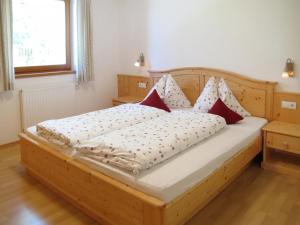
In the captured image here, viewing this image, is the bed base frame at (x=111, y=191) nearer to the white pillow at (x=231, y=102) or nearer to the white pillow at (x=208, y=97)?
the white pillow at (x=231, y=102)

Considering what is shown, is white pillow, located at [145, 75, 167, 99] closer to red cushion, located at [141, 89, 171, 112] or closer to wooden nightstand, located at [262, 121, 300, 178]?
red cushion, located at [141, 89, 171, 112]

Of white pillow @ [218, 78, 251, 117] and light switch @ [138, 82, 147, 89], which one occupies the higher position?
light switch @ [138, 82, 147, 89]

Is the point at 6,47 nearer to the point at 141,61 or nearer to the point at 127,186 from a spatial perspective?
the point at 141,61

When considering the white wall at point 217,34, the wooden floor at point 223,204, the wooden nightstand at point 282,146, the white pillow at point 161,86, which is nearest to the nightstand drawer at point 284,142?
the wooden nightstand at point 282,146

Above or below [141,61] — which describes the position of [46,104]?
below

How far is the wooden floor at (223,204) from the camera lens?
2.53 metres

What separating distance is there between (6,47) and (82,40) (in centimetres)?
115

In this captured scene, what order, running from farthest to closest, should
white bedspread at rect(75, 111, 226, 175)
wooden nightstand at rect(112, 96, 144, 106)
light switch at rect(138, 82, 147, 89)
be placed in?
light switch at rect(138, 82, 147, 89) < wooden nightstand at rect(112, 96, 144, 106) < white bedspread at rect(75, 111, 226, 175)

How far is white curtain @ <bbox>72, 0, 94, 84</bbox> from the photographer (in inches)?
182

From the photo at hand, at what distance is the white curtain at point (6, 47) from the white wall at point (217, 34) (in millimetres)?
1893

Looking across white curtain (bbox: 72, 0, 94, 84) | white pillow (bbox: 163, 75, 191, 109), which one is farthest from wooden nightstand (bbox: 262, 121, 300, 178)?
white curtain (bbox: 72, 0, 94, 84)

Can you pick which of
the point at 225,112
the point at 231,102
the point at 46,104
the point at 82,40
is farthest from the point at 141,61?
the point at 225,112

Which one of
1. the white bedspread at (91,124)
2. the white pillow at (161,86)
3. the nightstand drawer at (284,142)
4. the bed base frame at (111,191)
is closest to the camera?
the bed base frame at (111,191)

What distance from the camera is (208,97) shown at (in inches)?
155
